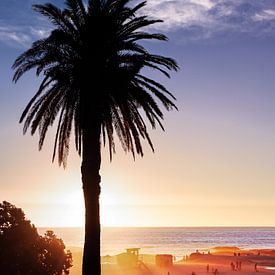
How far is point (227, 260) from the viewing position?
313ft

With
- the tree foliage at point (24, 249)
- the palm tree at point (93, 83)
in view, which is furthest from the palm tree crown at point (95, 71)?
the tree foliage at point (24, 249)

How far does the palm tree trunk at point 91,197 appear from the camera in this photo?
65.7 feet

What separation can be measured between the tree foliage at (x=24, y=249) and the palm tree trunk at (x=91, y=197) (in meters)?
11.4

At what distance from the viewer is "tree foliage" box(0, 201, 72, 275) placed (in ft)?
99.6

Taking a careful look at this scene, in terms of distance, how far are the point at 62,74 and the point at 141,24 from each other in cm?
401

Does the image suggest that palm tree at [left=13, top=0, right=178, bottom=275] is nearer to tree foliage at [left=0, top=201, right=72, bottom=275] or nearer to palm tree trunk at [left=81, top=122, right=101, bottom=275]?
palm tree trunk at [left=81, top=122, right=101, bottom=275]

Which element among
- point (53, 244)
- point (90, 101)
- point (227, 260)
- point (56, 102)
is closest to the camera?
point (90, 101)

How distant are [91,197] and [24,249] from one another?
1214 centimetres

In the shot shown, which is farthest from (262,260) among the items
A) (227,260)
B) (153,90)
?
(153,90)

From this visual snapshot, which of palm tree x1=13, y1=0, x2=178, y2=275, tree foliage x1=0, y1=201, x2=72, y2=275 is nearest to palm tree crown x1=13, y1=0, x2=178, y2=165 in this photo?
palm tree x1=13, y1=0, x2=178, y2=275

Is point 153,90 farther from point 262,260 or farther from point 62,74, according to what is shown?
point 262,260

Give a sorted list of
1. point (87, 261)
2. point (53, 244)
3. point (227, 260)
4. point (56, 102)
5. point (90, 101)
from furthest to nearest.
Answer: point (227, 260), point (53, 244), point (56, 102), point (90, 101), point (87, 261)

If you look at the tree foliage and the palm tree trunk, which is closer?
the palm tree trunk

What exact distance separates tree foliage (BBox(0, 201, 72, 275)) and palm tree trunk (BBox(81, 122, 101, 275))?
11.4 m
